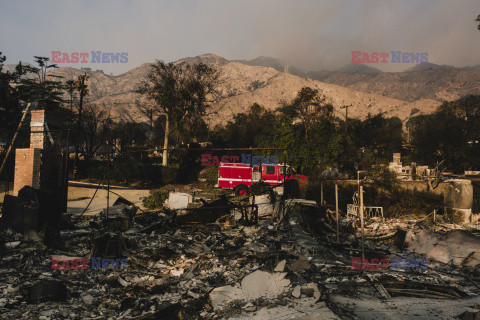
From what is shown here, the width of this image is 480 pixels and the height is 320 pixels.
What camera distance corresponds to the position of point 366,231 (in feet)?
32.1

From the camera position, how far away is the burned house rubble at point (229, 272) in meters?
4.05

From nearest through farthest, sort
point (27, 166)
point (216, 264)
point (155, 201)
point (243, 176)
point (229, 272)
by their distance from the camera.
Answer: point (229, 272) → point (216, 264) → point (27, 166) → point (155, 201) → point (243, 176)

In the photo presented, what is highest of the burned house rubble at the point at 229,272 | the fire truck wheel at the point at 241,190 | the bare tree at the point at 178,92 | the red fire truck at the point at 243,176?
the bare tree at the point at 178,92

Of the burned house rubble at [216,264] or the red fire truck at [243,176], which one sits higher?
the red fire truck at [243,176]

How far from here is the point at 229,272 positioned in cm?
549

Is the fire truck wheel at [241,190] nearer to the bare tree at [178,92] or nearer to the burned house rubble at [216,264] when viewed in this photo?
the burned house rubble at [216,264]

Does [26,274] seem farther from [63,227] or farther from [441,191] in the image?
[441,191]

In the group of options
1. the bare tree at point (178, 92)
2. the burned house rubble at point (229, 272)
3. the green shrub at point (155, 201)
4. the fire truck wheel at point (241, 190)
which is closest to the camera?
the burned house rubble at point (229, 272)

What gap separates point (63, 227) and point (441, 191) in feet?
56.4

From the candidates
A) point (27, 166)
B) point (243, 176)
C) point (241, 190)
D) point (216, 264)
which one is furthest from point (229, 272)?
point (243, 176)

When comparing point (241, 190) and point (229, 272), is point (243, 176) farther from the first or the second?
point (229, 272)

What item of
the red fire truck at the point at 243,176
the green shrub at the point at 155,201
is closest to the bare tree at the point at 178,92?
the red fire truck at the point at 243,176

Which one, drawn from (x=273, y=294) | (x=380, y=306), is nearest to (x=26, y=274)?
(x=273, y=294)

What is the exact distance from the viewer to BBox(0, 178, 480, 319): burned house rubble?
13.3ft
